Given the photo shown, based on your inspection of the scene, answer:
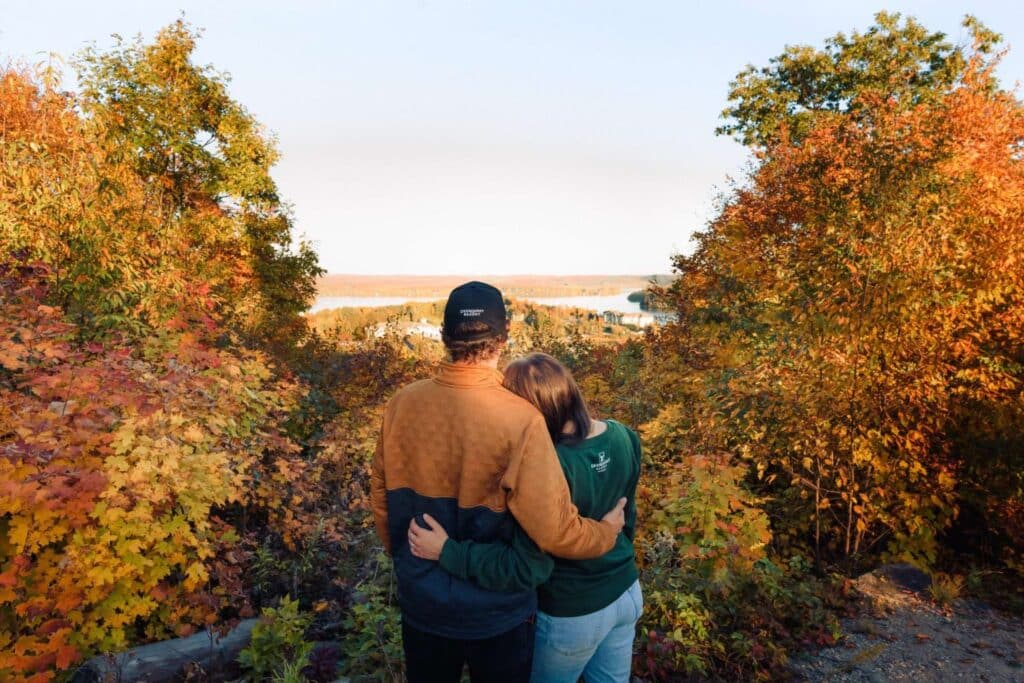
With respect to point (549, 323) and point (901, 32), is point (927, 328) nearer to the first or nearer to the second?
point (549, 323)

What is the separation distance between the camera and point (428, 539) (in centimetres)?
197

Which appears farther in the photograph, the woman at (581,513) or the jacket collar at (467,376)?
the woman at (581,513)

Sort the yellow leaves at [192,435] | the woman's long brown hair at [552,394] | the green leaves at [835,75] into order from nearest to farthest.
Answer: the woman's long brown hair at [552,394] < the yellow leaves at [192,435] < the green leaves at [835,75]

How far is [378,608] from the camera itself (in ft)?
12.9

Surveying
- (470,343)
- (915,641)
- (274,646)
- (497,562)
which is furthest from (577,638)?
(915,641)

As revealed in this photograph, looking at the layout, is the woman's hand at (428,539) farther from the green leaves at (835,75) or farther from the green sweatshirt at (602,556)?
the green leaves at (835,75)

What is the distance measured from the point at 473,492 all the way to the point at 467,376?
1.29ft

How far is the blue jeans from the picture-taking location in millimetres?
2271

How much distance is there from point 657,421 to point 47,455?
613 centimetres

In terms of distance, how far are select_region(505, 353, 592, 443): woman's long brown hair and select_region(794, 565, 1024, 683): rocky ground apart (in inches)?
143

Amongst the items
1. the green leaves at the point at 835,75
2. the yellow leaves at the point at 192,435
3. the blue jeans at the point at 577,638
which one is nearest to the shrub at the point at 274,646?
the yellow leaves at the point at 192,435

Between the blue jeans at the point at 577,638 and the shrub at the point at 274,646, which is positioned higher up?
the blue jeans at the point at 577,638

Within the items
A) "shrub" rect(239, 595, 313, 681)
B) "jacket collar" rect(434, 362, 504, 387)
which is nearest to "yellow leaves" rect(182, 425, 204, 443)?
"shrub" rect(239, 595, 313, 681)

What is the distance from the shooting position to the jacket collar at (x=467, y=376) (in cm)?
198
